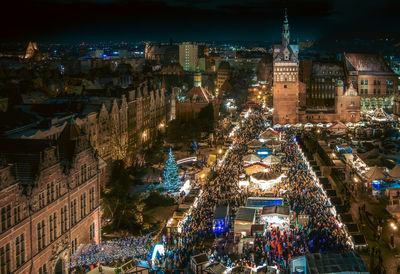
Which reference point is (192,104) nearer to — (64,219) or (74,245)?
(74,245)

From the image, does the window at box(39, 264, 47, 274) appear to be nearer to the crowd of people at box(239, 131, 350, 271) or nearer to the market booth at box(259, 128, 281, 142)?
the crowd of people at box(239, 131, 350, 271)

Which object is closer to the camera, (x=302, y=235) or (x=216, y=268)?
(x=216, y=268)

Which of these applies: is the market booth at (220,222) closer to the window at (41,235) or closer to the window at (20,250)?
the window at (41,235)

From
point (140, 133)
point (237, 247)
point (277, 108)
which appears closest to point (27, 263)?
point (237, 247)

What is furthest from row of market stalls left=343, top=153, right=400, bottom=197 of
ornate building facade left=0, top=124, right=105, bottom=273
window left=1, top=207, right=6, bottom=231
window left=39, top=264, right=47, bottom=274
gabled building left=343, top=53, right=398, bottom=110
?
gabled building left=343, top=53, right=398, bottom=110

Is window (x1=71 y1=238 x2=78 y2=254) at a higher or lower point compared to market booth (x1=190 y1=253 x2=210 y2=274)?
higher

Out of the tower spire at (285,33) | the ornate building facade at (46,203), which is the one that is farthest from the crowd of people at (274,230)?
the tower spire at (285,33)

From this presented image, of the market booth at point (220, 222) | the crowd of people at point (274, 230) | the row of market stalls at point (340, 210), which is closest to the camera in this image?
the crowd of people at point (274, 230)

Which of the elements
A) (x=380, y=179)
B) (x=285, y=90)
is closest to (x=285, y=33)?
(x=285, y=90)
